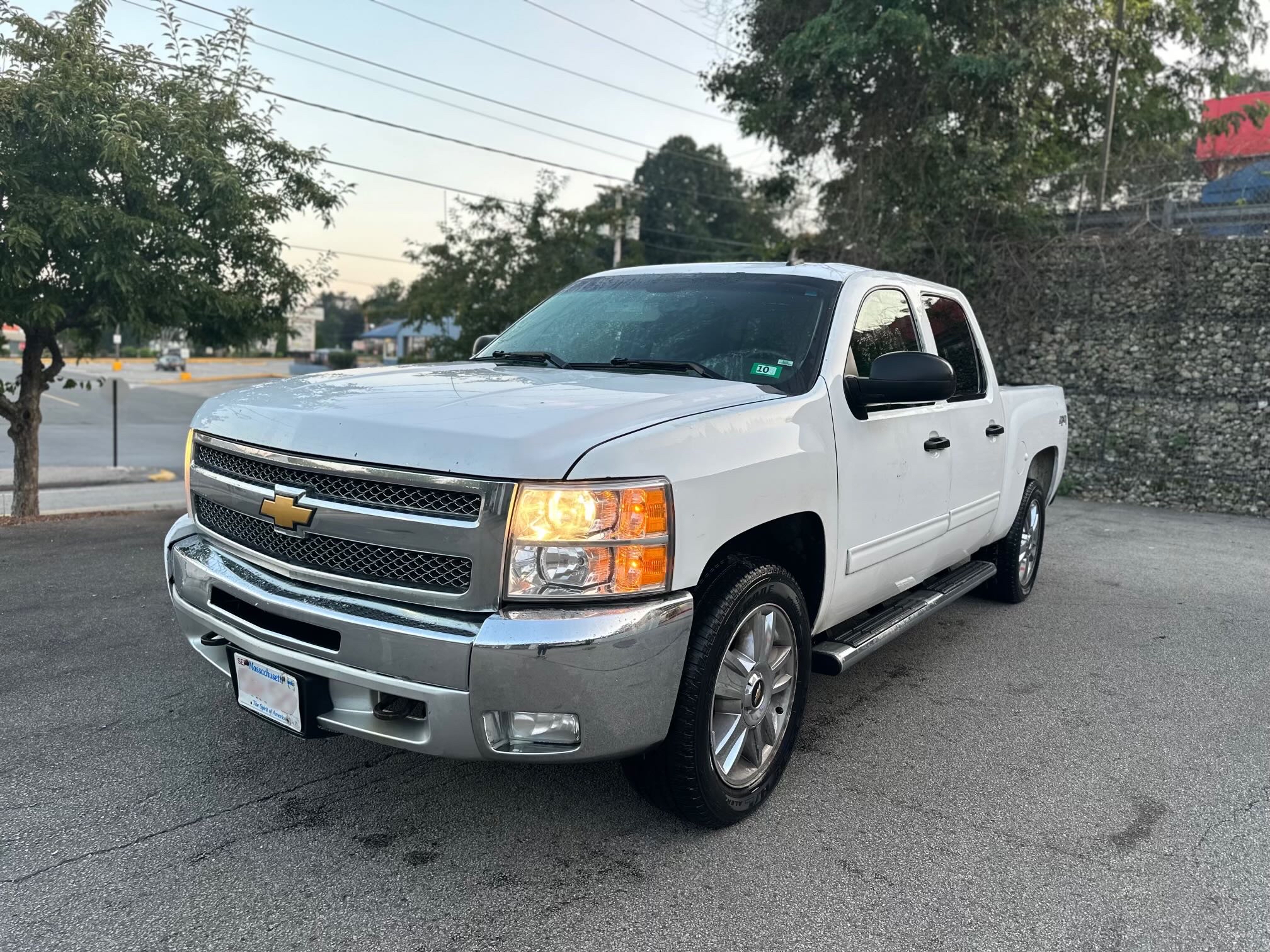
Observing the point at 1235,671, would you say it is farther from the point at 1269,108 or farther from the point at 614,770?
the point at 1269,108

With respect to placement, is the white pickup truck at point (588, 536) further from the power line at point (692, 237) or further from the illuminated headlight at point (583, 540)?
the power line at point (692, 237)

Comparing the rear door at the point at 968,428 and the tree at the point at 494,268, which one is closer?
A: the rear door at the point at 968,428

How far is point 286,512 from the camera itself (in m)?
Answer: 2.73

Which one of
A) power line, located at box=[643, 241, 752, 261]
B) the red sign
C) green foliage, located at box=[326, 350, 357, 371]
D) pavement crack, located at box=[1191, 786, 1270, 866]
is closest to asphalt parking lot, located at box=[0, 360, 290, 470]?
pavement crack, located at box=[1191, 786, 1270, 866]

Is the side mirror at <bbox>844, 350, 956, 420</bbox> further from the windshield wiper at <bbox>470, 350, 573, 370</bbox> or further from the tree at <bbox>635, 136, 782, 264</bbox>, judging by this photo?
the tree at <bbox>635, 136, 782, 264</bbox>

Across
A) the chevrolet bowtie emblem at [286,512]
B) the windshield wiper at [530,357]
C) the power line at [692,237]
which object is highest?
the power line at [692,237]

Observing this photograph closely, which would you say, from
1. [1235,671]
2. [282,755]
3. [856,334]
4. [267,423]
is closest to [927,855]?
[856,334]

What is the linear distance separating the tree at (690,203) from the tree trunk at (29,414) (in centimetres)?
5045

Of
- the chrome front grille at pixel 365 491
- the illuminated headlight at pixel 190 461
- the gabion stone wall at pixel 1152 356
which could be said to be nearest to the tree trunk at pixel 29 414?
the illuminated headlight at pixel 190 461

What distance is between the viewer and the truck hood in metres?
2.46

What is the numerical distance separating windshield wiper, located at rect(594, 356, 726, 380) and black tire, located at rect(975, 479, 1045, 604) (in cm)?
303

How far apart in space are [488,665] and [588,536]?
43 cm

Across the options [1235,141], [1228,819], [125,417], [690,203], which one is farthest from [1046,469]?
[690,203]

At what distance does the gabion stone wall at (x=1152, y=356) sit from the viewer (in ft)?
37.6
